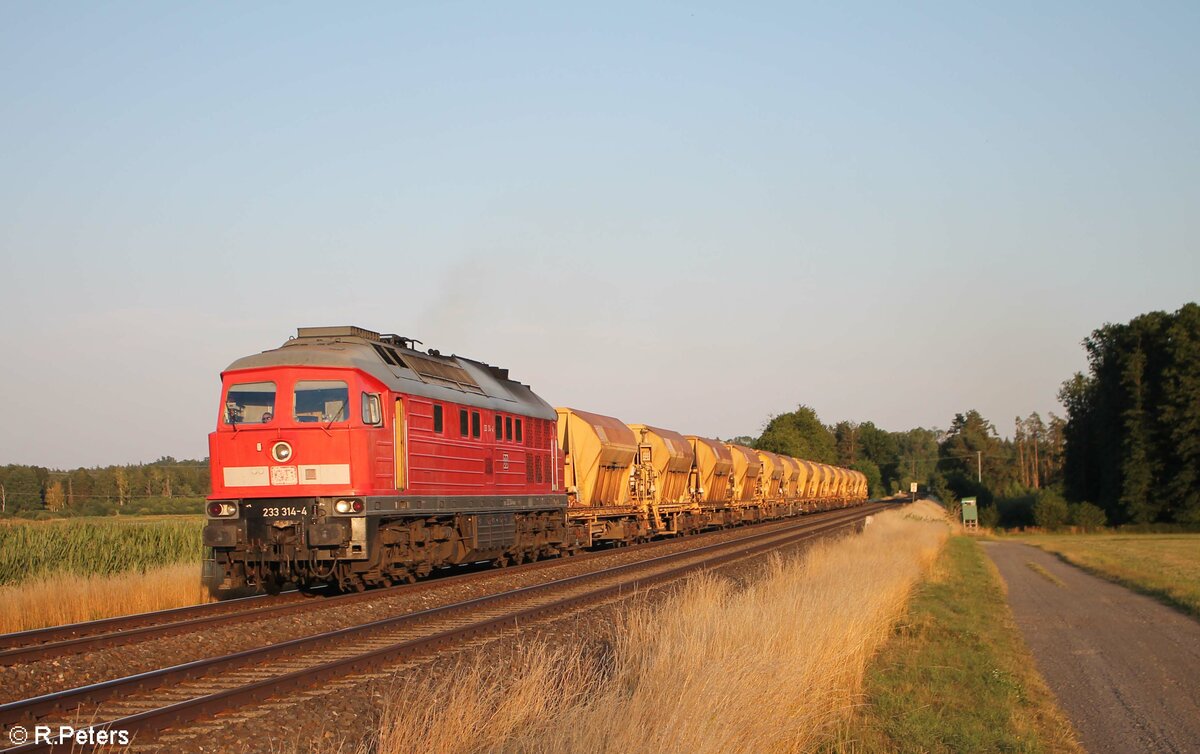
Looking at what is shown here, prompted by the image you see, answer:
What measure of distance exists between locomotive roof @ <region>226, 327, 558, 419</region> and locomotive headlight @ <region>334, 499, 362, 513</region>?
6.69ft

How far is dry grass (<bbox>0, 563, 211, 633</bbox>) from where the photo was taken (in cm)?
1592

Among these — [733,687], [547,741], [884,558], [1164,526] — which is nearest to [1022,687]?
[733,687]

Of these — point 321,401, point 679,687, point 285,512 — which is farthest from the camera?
point 321,401

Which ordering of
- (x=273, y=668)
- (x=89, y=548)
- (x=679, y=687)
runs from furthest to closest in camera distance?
(x=89, y=548) < (x=273, y=668) < (x=679, y=687)

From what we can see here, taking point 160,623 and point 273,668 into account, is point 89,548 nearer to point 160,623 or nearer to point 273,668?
point 160,623

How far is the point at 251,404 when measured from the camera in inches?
669

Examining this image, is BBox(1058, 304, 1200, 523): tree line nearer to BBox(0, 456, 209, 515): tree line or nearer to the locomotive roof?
the locomotive roof

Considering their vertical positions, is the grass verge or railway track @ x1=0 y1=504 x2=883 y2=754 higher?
railway track @ x1=0 y1=504 x2=883 y2=754

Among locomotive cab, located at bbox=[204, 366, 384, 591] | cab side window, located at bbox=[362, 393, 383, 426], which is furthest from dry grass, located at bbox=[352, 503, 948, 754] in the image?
cab side window, located at bbox=[362, 393, 383, 426]

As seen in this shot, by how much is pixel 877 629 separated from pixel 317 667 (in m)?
7.69

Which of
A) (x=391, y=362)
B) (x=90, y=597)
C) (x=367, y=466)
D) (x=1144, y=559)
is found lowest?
(x=1144, y=559)

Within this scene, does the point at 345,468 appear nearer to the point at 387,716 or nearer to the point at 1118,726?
the point at 387,716

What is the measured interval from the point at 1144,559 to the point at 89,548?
3391cm

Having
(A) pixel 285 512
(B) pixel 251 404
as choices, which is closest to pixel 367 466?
(A) pixel 285 512
